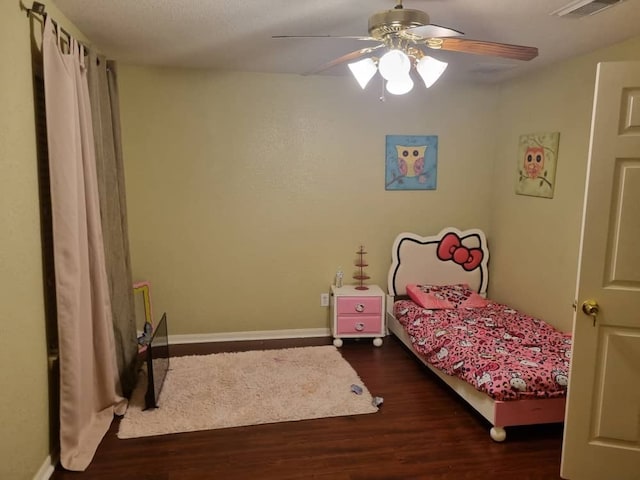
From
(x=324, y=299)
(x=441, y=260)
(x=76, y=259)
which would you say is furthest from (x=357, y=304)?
(x=76, y=259)

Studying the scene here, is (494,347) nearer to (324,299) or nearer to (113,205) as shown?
(324,299)

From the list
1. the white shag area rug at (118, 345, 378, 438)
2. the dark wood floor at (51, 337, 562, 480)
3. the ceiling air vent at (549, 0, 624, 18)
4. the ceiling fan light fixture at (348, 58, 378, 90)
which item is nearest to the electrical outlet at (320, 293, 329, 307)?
the white shag area rug at (118, 345, 378, 438)

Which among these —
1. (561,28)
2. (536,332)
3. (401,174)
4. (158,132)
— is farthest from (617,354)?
(158,132)

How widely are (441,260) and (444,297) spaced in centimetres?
41

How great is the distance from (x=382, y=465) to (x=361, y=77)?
2.01m

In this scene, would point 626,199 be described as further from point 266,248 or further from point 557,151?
point 266,248

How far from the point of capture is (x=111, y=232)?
3.14 meters

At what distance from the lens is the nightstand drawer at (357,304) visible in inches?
159

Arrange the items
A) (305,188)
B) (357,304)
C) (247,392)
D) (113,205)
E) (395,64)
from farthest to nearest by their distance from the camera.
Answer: (305,188)
(357,304)
(247,392)
(113,205)
(395,64)

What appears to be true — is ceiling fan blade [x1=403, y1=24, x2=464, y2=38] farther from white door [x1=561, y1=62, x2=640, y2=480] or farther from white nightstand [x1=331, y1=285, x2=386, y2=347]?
white nightstand [x1=331, y1=285, x2=386, y2=347]

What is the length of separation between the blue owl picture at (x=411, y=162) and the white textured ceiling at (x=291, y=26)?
0.85 m

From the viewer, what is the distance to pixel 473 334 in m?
3.37

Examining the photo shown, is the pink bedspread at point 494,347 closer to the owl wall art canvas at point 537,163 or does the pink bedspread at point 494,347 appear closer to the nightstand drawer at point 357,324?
the nightstand drawer at point 357,324

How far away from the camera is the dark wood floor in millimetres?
2430
